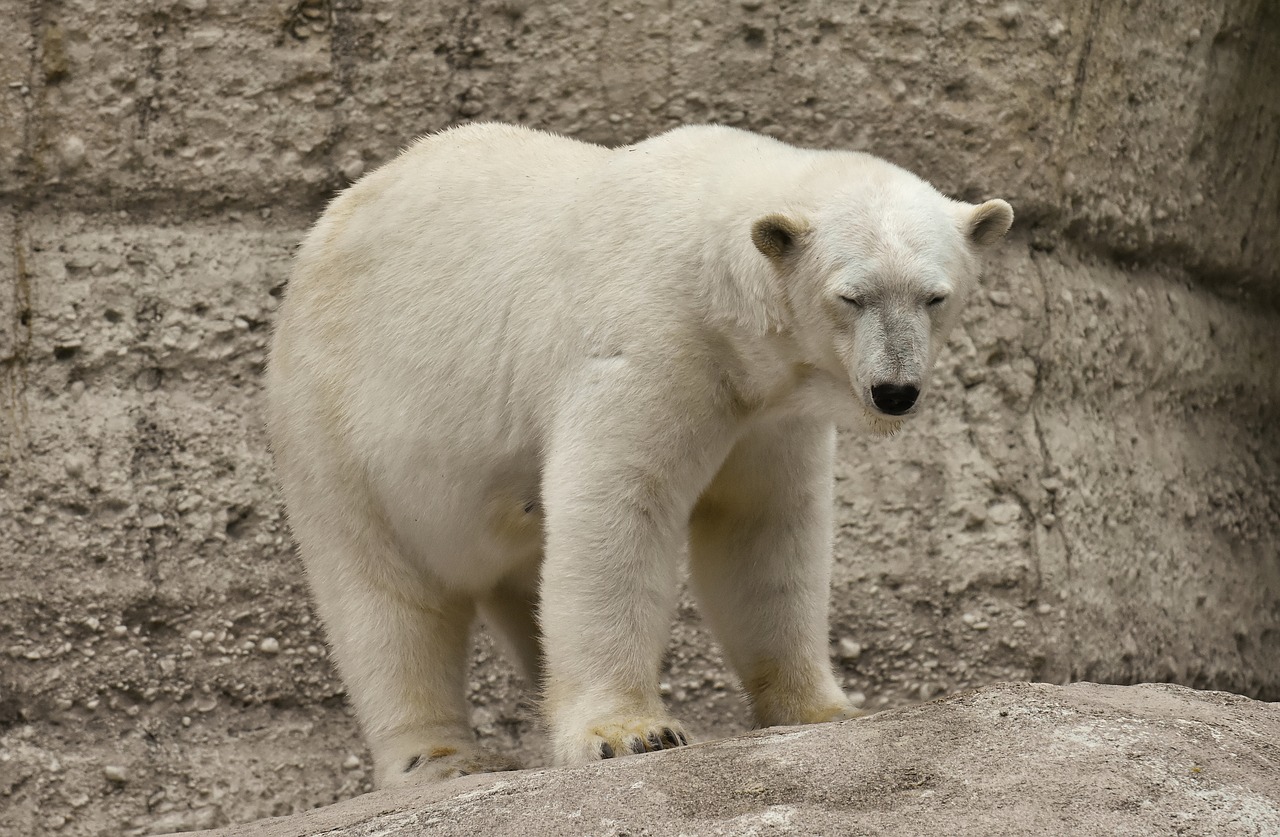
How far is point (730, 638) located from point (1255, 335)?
11.2ft

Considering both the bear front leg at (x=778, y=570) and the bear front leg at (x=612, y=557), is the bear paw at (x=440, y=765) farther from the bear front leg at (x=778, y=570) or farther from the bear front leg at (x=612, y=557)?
the bear front leg at (x=778, y=570)

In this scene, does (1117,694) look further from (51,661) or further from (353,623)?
(51,661)

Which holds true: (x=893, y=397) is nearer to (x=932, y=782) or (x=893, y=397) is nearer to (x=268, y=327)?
(x=932, y=782)

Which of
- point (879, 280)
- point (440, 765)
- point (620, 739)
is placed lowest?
point (440, 765)

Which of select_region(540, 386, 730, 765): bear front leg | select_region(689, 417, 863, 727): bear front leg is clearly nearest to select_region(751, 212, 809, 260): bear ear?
select_region(540, 386, 730, 765): bear front leg

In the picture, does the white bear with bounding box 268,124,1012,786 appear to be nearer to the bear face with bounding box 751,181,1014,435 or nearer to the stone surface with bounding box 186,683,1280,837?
the bear face with bounding box 751,181,1014,435

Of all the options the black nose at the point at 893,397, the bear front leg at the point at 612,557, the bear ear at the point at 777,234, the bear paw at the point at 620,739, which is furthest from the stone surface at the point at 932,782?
the bear ear at the point at 777,234

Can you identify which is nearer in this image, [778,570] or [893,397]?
[893,397]

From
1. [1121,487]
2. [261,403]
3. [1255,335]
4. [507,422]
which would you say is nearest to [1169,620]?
[1121,487]

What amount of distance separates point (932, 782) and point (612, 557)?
39.8 inches

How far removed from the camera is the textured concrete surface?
5.35 m

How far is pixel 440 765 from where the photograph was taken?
4027mm

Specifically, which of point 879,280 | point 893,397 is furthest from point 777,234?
point 893,397

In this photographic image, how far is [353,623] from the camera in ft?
14.0
